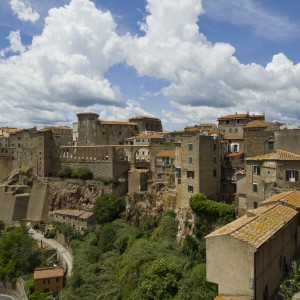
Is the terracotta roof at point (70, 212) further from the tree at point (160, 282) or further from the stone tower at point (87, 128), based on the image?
the tree at point (160, 282)

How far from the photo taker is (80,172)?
5597 cm

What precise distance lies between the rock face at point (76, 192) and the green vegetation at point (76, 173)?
878 mm

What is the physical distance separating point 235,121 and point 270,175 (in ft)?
137

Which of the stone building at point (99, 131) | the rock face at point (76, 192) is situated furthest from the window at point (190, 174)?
the stone building at point (99, 131)

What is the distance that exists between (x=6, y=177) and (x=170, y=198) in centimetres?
4391

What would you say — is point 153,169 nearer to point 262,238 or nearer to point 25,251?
point 25,251

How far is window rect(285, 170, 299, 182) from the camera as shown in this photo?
24041mm

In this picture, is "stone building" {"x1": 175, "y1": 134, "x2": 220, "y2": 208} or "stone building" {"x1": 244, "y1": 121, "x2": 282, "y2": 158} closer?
"stone building" {"x1": 244, "y1": 121, "x2": 282, "y2": 158}

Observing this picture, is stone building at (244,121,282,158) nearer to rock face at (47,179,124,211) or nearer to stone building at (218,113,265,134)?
rock face at (47,179,124,211)

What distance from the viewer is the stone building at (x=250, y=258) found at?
13055 millimetres

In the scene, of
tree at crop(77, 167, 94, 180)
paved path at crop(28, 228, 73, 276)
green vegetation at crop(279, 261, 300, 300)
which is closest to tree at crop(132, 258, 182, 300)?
green vegetation at crop(279, 261, 300, 300)

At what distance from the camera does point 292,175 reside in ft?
79.5

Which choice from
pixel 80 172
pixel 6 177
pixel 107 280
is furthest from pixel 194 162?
pixel 6 177

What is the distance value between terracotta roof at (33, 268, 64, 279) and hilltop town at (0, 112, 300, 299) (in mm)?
8868
